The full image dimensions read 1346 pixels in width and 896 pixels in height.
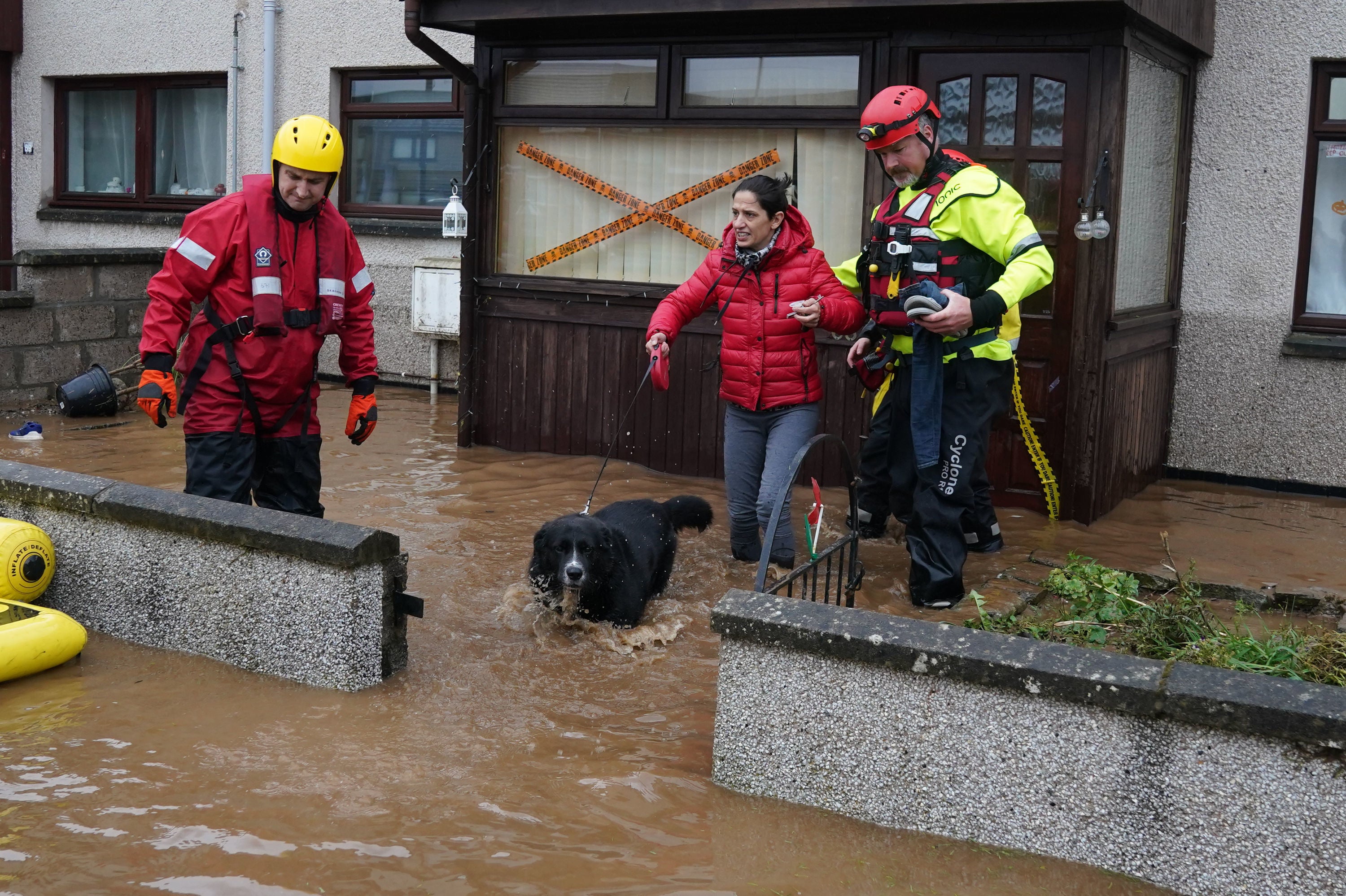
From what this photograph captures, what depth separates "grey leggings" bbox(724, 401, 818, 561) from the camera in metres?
6.47

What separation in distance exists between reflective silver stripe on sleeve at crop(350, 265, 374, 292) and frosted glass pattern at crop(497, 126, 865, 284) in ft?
10.7

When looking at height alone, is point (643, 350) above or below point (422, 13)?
below

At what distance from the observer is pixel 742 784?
3959 mm

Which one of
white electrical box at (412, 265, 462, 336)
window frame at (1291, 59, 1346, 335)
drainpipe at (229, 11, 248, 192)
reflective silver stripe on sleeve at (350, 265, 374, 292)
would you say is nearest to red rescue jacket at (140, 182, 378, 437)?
reflective silver stripe on sleeve at (350, 265, 374, 292)

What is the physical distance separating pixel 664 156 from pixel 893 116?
11.4ft

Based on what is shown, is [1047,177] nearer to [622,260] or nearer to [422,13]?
[622,260]

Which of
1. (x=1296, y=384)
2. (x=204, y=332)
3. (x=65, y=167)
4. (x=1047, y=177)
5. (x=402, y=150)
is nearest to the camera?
(x=204, y=332)

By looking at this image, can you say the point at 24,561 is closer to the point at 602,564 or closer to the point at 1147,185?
the point at 602,564

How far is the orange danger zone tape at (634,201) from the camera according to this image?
862cm

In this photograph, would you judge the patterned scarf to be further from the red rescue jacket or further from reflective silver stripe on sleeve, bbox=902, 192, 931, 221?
the red rescue jacket

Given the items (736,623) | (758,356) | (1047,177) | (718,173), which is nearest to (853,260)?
(758,356)

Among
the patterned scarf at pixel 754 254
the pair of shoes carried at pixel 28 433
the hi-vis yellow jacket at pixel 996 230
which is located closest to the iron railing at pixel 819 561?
the hi-vis yellow jacket at pixel 996 230

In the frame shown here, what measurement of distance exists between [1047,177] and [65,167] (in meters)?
12.7

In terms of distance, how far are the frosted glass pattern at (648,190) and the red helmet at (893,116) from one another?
8.02 feet
